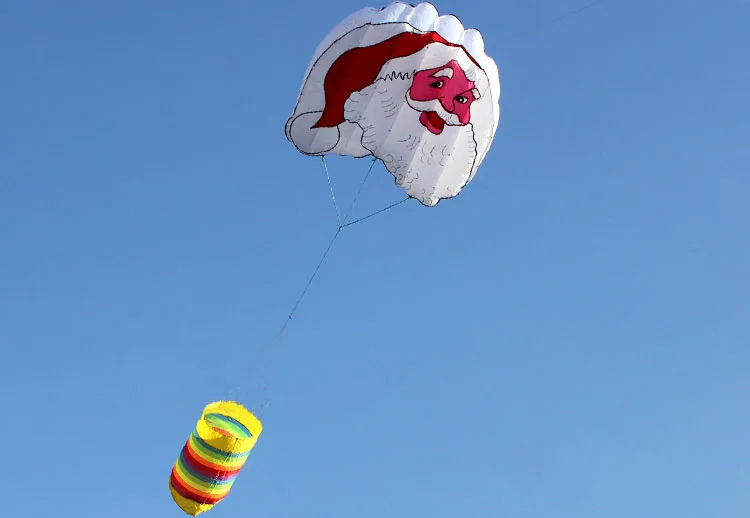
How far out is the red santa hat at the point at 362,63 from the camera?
15414mm

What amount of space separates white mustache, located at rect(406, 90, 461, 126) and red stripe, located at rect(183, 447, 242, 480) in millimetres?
7528

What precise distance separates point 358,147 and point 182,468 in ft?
22.7

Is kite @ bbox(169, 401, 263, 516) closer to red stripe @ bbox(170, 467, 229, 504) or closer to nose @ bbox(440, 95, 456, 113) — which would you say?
red stripe @ bbox(170, 467, 229, 504)

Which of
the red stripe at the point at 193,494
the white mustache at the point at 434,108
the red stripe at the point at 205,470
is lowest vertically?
the red stripe at the point at 193,494

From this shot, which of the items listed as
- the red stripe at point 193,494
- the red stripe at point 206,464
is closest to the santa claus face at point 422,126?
the red stripe at point 206,464

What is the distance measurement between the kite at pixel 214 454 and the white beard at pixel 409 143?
555 cm

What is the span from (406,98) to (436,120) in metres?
0.73

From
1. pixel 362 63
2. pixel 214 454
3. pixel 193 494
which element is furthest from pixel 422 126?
pixel 193 494

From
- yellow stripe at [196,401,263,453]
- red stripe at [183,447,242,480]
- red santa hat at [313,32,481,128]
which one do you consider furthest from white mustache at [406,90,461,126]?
red stripe at [183,447,242,480]

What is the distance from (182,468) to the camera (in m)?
15.3

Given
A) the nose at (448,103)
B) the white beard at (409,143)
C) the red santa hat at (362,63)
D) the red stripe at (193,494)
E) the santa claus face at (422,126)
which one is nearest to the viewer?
the red stripe at (193,494)

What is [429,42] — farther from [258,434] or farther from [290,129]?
[258,434]

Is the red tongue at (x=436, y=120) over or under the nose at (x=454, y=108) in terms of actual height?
under

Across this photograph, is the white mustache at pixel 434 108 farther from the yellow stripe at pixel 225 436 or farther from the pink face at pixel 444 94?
the yellow stripe at pixel 225 436
